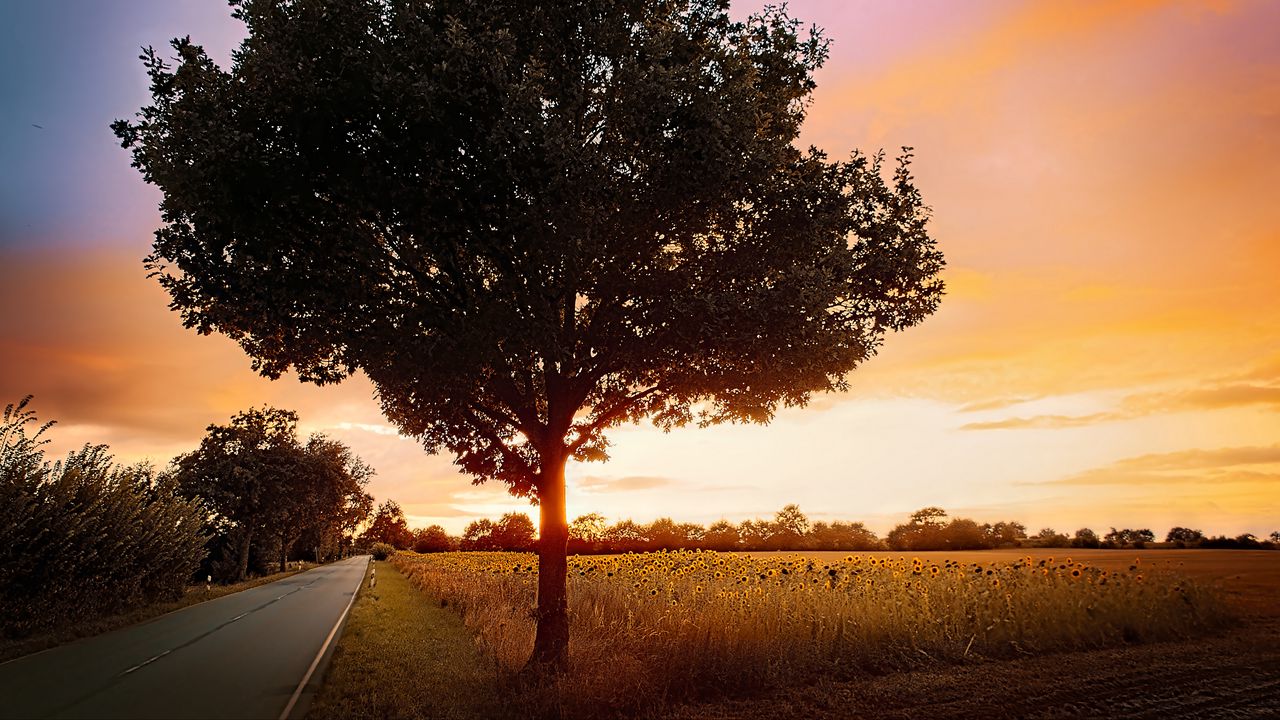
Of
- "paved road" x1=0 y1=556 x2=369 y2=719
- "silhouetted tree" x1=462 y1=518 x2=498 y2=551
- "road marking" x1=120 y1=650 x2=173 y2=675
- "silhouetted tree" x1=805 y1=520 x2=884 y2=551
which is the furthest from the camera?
"silhouetted tree" x1=462 y1=518 x2=498 y2=551

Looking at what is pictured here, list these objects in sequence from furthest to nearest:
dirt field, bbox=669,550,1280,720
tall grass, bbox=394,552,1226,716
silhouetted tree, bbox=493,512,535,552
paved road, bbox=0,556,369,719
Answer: silhouetted tree, bbox=493,512,535,552
paved road, bbox=0,556,369,719
tall grass, bbox=394,552,1226,716
dirt field, bbox=669,550,1280,720

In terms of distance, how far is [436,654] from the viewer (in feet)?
48.4

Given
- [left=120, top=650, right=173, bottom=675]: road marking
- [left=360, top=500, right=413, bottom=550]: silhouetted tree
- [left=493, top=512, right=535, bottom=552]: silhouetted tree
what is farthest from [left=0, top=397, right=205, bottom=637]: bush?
[left=360, top=500, right=413, bottom=550]: silhouetted tree

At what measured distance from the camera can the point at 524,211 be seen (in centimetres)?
1028

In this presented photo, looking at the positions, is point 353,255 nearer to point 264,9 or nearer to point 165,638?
point 264,9

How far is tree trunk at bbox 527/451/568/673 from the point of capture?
11.7 metres

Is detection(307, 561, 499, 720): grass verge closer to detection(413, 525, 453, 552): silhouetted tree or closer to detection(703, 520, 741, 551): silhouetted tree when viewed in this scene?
detection(703, 520, 741, 551): silhouetted tree

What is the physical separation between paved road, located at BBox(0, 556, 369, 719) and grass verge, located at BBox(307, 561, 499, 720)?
550mm

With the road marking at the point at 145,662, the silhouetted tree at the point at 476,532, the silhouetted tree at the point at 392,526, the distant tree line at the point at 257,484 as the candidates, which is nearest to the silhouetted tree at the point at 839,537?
the road marking at the point at 145,662

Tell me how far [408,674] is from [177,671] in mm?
5371

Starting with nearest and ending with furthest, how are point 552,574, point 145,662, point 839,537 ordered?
point 552,574, point 145,662, point 839,537

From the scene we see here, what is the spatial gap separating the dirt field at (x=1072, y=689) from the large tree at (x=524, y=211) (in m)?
4.64

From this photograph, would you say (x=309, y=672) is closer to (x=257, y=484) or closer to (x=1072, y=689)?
(x=1072, y=689)

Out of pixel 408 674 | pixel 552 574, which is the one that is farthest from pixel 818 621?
pixel 408 674
